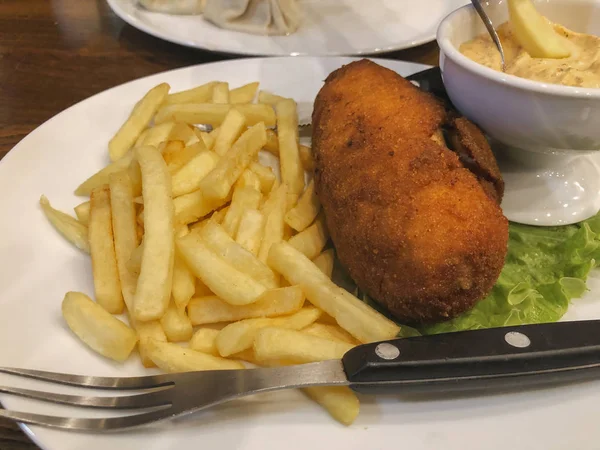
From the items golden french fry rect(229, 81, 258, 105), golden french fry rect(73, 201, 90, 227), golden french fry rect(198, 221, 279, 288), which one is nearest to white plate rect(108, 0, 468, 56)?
golden french fry rect(229, 81, 258, 105)

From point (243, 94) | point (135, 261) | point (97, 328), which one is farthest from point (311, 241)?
point (243, 94)

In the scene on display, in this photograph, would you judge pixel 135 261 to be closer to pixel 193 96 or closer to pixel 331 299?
pixel 331 299

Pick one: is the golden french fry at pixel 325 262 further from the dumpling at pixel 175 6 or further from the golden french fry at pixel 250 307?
the dumpling at pixel 175 6

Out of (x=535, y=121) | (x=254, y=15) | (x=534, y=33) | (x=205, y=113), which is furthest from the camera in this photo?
(x=254, y=15)

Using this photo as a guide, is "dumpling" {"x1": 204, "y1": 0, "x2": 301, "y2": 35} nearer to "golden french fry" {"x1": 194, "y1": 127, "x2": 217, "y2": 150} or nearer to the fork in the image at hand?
"golden french fry" {"x1": 194, "y1": 127, "x2": 217, "y2": 150}

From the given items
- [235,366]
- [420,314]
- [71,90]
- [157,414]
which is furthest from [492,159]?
[71,90]

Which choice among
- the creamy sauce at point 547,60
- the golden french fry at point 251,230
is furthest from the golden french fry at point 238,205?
the creamy sauce at point 547,60
